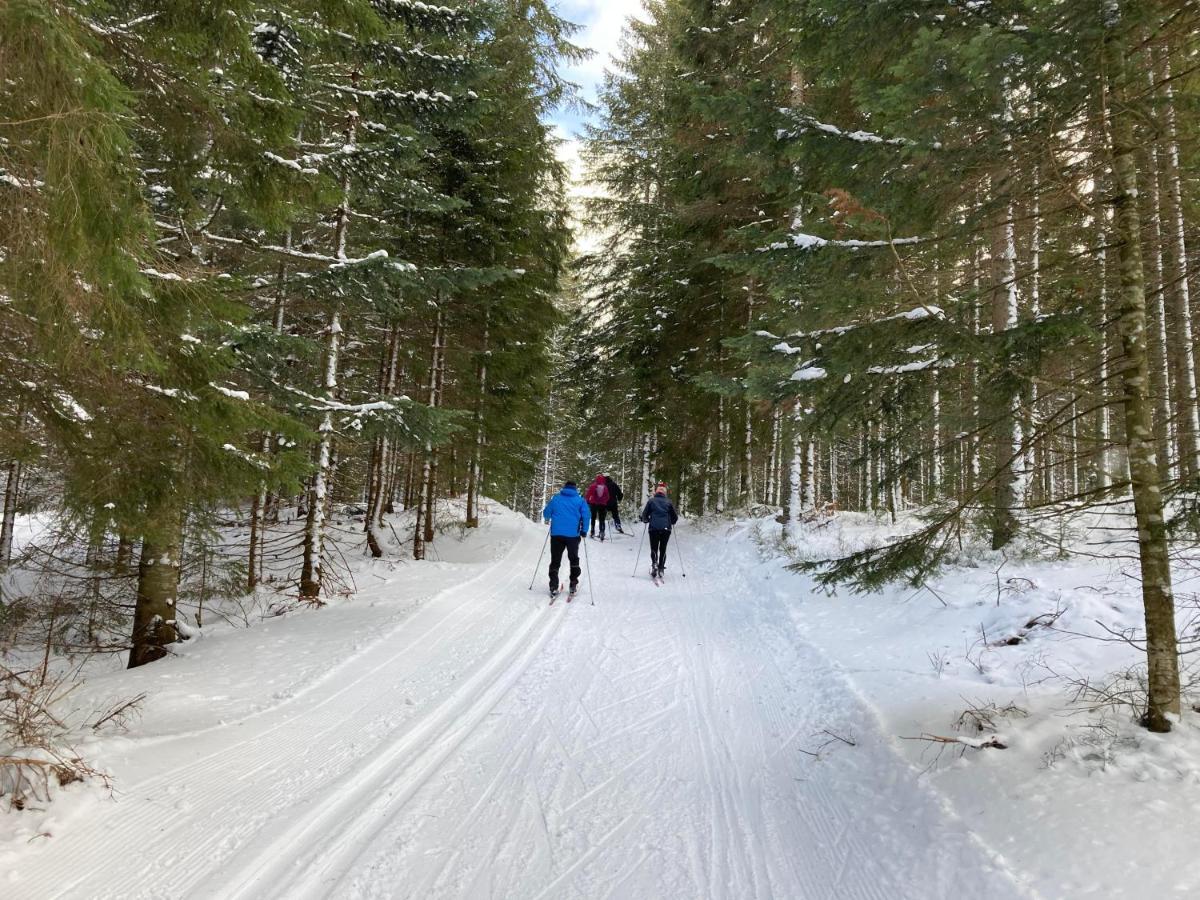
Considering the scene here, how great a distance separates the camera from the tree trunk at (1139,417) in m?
3.20

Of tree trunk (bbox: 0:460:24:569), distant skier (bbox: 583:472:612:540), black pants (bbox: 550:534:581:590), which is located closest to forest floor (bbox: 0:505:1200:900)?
black pants (bbox: 550:534:581:590)

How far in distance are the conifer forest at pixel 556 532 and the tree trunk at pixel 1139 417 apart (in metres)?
0.02

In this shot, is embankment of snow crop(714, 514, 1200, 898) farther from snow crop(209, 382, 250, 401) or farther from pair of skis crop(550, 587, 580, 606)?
snow crop(209, 382, 250, 401)

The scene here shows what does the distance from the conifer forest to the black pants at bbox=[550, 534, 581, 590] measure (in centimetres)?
12

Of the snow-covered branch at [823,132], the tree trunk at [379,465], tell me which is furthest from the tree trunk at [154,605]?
the snow-covered branch at [823,132]

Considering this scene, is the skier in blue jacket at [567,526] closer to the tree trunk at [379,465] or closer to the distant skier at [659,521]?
the distant skier at [659,521]

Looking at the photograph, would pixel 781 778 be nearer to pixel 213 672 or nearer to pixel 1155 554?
pixel 1155 554

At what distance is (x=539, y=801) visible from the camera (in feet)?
11.8

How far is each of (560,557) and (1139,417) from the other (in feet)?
25.4

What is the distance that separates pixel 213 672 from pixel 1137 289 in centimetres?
833

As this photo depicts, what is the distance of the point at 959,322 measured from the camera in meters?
4.16

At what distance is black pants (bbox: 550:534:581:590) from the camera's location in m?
9.60

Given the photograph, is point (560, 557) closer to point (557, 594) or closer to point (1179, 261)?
point (557, 594)

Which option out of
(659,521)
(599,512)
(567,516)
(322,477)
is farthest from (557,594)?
(599,512)
